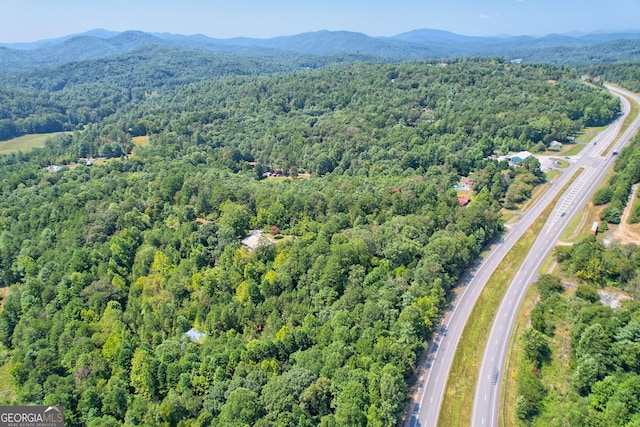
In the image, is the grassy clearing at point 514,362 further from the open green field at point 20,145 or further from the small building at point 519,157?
the open green field at point 20,145

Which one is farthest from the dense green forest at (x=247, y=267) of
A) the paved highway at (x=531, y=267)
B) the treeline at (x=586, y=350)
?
the treeline at (x=586, y=350)

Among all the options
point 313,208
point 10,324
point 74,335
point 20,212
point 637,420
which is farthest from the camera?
point 20,212

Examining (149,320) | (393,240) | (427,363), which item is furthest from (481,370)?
(149,320)

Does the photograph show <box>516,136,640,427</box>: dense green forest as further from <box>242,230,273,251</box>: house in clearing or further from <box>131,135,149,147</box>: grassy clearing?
<box>131,135,149,147</box>: grassy clearing

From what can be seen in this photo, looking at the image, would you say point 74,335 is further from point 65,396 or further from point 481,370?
point 481,370

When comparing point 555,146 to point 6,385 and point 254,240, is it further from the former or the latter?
point 6,385
